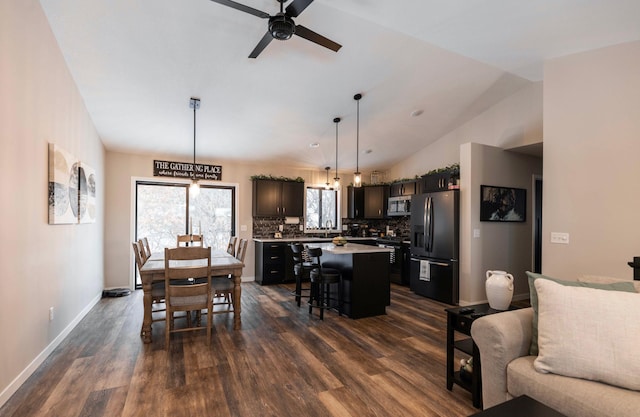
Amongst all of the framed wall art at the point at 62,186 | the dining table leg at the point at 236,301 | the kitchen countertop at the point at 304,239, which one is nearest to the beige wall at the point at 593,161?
the dining table leg at the point at 236,301

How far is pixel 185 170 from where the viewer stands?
19.7 feet

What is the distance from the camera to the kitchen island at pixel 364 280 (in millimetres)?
4047

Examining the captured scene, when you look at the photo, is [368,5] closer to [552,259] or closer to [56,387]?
[552,259]

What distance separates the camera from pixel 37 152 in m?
2.69

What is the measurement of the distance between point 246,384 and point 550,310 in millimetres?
2139

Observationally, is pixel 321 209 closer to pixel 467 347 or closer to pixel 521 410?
pixel 467 347

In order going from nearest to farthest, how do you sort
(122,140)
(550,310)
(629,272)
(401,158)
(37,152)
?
1. (550,310)
2. (37,152)
3. (629,272)
4. (122,140)
5. (401,158)

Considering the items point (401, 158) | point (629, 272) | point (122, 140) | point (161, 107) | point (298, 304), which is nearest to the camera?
point (629, 272)

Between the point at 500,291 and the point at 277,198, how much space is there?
16.2 ft

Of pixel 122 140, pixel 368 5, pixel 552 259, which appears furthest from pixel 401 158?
pixel 122 140

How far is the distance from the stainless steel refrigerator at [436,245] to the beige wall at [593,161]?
1313mm

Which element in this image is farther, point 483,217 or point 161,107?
point 483,217

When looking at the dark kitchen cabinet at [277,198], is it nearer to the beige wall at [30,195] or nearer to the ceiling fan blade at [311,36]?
the beige wall at [30,195]

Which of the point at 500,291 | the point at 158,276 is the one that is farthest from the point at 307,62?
the point at 500,291
